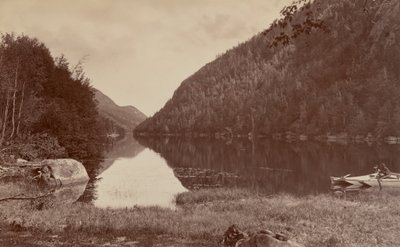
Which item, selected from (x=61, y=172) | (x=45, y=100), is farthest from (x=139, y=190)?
(x=45, y=100)

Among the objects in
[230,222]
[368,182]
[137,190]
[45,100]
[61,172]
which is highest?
[45,100]

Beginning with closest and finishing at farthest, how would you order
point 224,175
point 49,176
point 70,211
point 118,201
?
point 70,211 → point 118,201 → point 49,176 → point 224,175

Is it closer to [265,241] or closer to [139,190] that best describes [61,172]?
[139,190]

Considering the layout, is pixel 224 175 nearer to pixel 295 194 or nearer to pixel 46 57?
pixel 295 194

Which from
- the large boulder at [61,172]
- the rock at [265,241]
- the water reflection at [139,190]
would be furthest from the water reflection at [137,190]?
the rock at [265,241]

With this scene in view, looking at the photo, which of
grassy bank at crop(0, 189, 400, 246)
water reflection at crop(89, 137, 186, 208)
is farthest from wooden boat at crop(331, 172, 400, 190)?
water reflection at crop(89, 137, 186, 208)

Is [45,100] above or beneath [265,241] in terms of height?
above

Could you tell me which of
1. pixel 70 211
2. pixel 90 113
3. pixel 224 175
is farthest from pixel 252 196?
pixel 90 113
